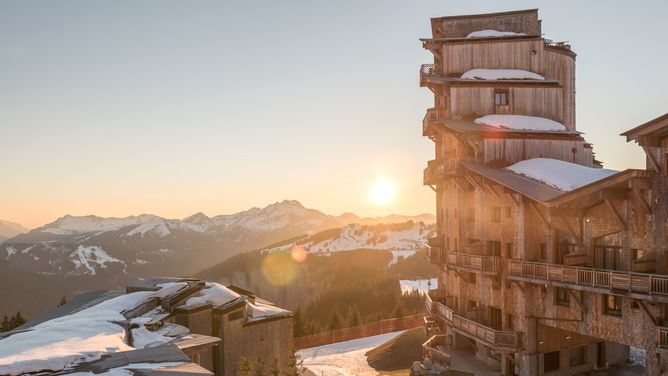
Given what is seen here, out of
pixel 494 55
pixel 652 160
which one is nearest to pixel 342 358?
pixel 494 55

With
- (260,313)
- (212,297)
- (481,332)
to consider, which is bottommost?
(481,332)

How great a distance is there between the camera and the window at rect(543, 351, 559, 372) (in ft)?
119

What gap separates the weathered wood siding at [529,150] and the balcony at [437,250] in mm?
11017

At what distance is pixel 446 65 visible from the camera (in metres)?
47.5

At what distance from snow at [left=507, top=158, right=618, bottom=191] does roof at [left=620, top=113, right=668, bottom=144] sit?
5.27m

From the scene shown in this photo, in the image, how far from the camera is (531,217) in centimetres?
3519

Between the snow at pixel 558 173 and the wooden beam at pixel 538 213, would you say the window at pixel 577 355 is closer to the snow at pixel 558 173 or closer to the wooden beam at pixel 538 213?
the wooden beam at pixel 538 213

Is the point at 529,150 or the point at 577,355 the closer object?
the point at 577,355

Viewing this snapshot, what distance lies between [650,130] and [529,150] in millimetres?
15908

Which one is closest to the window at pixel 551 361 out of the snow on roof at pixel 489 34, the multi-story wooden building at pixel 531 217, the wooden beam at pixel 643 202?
the multi-story wooden building at pixel 531 217

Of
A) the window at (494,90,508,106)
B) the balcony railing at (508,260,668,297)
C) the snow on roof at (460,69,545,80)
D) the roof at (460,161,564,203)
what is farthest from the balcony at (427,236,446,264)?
the snow on roof at (460,69,545,80)

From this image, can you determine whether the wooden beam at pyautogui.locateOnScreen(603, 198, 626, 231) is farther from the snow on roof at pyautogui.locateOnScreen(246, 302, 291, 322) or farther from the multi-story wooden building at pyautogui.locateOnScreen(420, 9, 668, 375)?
the snow on roof at pyautogui.locateOnScreen(246, 302, 291, 322)

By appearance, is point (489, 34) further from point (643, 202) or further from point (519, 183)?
point (643, 202)

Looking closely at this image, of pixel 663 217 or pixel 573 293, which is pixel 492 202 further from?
pixel 663 217
